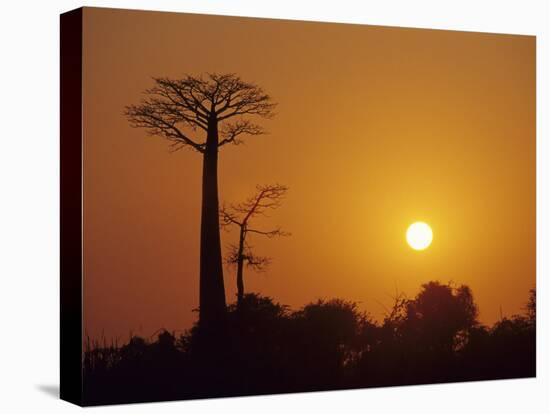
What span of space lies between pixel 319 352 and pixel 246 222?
48.4 inches

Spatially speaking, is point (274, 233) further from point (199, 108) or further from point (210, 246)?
point (199, 108)

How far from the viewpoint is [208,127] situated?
11617 millimetres

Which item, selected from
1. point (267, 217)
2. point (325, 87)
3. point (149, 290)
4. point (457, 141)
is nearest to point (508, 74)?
point (457, 141)

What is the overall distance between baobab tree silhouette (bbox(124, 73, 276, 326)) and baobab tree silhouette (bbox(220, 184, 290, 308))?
112 millimetres

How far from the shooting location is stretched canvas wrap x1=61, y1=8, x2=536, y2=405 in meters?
11.3

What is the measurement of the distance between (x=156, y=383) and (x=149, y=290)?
708 millimetres

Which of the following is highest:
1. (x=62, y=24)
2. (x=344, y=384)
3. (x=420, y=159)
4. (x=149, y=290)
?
(x=62, y=24)

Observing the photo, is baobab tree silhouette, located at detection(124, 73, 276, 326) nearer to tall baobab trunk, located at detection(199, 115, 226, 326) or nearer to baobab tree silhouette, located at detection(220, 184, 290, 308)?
tall baobab trunk, located at detection(199, 115, 226, 326)

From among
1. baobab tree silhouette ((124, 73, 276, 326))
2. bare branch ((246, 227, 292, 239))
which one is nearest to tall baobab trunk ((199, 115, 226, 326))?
baobab tree silhouette ((124, 73, 276, 326))

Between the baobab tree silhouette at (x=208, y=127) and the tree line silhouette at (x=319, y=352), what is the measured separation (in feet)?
0.71

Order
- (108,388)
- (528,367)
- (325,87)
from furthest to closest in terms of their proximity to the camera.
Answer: (528,367) → (325,87) → (108,388)

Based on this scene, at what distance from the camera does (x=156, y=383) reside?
37.4 feet

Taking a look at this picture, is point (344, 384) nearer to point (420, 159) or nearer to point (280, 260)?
point (280, 260)

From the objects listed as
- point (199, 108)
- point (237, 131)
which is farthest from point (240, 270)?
point (199, 108)
